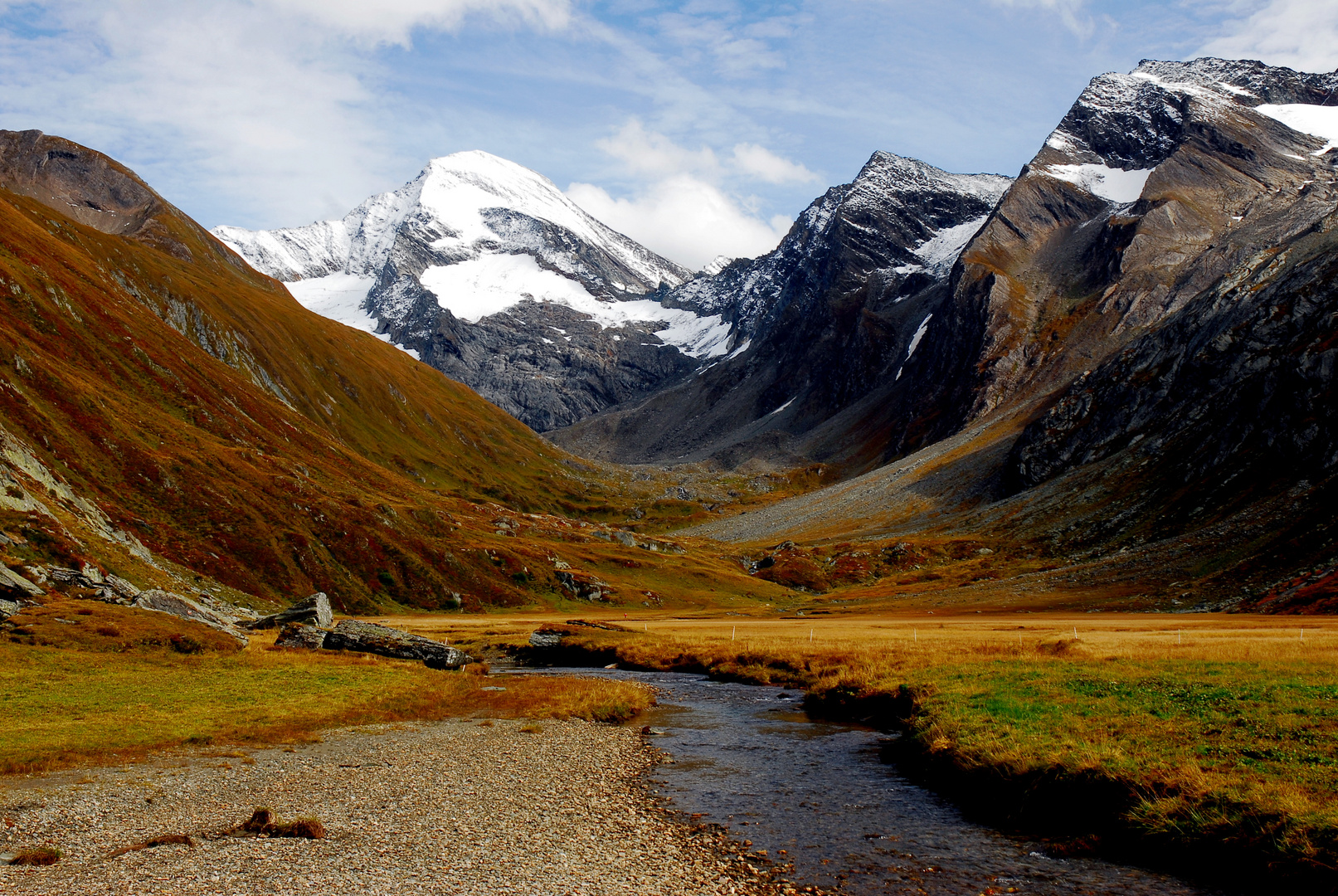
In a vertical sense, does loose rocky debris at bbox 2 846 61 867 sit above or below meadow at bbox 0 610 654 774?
above

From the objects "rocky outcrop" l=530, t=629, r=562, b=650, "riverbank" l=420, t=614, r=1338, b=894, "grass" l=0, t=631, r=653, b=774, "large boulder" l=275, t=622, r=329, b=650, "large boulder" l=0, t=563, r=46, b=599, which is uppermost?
"riverbank" l=420, t=614, r=1338, b=894

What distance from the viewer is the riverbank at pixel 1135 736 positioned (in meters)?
17.2

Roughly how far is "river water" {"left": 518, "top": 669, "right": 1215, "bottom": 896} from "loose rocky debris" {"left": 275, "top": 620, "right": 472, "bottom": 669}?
2365 centimetres

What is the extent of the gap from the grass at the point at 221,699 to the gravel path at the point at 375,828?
2.56 m

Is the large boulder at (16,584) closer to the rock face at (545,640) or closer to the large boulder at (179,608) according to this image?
the large boulder at (179,608)

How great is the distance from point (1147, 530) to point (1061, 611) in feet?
121

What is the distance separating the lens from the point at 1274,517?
9556 cm

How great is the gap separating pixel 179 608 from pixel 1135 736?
5689 centimetres

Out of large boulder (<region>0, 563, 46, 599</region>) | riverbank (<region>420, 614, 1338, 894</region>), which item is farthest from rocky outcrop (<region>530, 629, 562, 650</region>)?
large boulder (<region>0, 563, 46, 599</region>)

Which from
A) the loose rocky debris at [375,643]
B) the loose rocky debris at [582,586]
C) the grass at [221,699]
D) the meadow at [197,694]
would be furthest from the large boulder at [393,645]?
the loose rocky debris at [582,586]

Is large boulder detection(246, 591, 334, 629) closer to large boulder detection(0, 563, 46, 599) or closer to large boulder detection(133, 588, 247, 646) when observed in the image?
large boulder detection(133, 588, 247, 646)

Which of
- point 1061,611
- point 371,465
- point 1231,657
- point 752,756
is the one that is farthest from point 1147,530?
point 371,465

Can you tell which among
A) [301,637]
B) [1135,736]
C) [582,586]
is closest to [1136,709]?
[1135,736]

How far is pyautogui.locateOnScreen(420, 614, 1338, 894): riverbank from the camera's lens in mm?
17203
